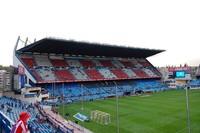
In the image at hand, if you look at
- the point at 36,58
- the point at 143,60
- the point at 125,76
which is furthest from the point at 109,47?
the point at 143,60

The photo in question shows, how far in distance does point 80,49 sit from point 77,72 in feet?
25.2

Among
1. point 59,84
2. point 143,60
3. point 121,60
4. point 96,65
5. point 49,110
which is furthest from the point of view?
point 143,60

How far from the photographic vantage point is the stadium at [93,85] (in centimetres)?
3425

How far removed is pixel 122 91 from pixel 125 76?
10.3 metres

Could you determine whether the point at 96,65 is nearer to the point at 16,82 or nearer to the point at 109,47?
the point at 109,47

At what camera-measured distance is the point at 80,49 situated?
6644cm

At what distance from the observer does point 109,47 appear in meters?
67.8

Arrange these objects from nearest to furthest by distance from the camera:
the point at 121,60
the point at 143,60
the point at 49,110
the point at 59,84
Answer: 1. the point at 49,110
2. the point at 59,84
3. the point at 121,60
4. the point at 143,60

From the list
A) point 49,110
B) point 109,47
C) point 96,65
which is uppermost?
point 109,47

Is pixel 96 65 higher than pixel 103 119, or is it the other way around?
pixel 96 65

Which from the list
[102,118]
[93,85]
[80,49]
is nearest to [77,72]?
[93,85]

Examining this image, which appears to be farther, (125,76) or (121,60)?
(121,60)

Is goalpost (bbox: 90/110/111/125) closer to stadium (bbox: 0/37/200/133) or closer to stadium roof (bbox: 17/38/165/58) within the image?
stadium (bbox: 0/37/200/133)

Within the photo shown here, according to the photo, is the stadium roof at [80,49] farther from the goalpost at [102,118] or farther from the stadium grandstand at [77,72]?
the goalpost at [102,118]
